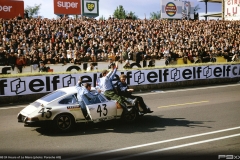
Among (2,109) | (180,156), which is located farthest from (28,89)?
(180,156)

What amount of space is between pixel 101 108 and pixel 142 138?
1.76m

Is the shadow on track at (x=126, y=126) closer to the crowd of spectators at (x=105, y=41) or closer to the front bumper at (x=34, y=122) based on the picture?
the front bumper at (x=34, y=122)

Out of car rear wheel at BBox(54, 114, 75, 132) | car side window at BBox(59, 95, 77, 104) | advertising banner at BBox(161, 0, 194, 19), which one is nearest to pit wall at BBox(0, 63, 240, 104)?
car side window at BBox(59, 95, 77, 104)

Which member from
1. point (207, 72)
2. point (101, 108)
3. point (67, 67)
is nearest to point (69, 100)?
point (101, 108)

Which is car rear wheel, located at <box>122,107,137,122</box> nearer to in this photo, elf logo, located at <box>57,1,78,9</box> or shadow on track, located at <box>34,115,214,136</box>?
shadow on track, located at <box>34,115,214,136</box>

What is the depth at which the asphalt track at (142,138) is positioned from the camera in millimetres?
6844

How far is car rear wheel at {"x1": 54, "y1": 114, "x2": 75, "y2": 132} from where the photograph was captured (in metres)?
8.59

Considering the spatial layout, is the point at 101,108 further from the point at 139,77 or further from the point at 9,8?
the point at 9,8

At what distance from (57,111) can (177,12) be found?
146 ft

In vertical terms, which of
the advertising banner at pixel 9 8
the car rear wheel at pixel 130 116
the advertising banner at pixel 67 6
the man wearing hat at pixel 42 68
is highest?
the advertising banner at pixel 67 6

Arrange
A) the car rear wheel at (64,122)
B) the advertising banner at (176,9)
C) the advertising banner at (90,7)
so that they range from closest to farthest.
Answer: the car rear wheel at (64,122), the advertising banner at (90,7), the advertising banner at (176,9)

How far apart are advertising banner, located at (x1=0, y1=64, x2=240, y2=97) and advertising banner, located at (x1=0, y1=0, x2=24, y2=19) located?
1783 cm

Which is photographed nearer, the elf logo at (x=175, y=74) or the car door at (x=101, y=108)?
the car door at (x=101, y=108)

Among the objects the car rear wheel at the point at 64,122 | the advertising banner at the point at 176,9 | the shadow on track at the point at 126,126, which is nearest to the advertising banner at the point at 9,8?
the shadow on track at the point at 126,126
